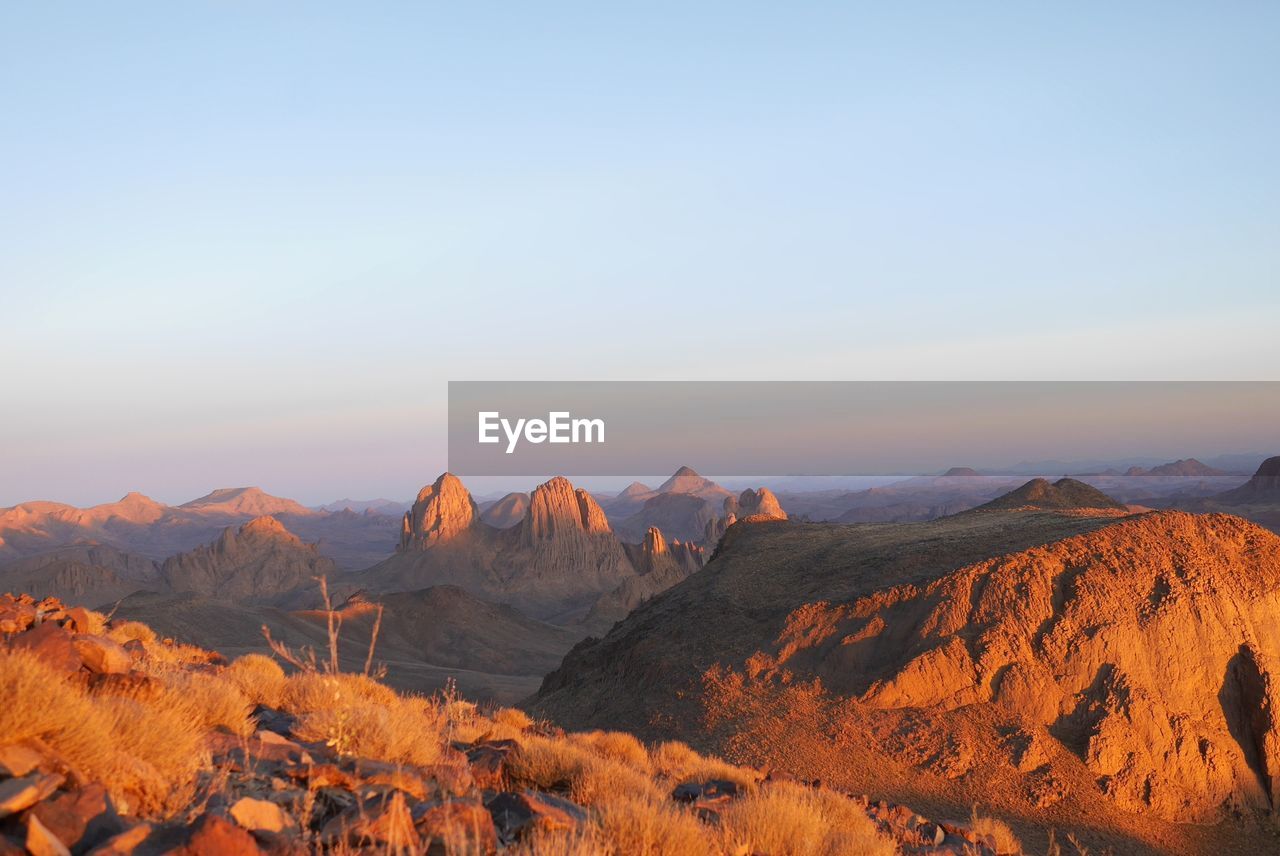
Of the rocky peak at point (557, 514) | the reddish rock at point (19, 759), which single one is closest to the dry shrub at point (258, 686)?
the reddish rock at point (19, 759)

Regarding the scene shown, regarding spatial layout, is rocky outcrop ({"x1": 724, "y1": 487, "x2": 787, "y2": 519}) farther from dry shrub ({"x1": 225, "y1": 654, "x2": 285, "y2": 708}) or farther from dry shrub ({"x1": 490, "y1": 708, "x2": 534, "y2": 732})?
dry shrub ({"x1": 225, "y1": 654, "x2": 285, "y2": 708})

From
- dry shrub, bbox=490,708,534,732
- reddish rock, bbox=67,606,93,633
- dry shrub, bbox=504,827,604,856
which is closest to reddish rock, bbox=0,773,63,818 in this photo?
dry shrub, bbox=504,827,604,856

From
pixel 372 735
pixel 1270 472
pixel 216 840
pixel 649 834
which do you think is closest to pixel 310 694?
pixel 372 735

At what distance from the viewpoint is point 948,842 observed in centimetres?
1118

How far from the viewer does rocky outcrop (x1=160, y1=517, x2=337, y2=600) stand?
118 m

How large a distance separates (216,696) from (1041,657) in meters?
18.4

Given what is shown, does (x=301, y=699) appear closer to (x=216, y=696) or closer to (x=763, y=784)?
(x=216, y=696)

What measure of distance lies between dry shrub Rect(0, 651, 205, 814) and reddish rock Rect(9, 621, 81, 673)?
83 centimetres

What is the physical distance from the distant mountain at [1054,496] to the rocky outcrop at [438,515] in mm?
94195

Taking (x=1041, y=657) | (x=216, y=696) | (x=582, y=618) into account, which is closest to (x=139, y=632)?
(x=216, y=696)

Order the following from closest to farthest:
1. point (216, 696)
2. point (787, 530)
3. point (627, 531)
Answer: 1. point (216, 696)
2. point (787, 530)
3. point (627, 531)

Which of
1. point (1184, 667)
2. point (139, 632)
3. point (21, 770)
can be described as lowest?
point (1184, 667)

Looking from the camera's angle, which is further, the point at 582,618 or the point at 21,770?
the point at 582,618

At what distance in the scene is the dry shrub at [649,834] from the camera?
6.06m
